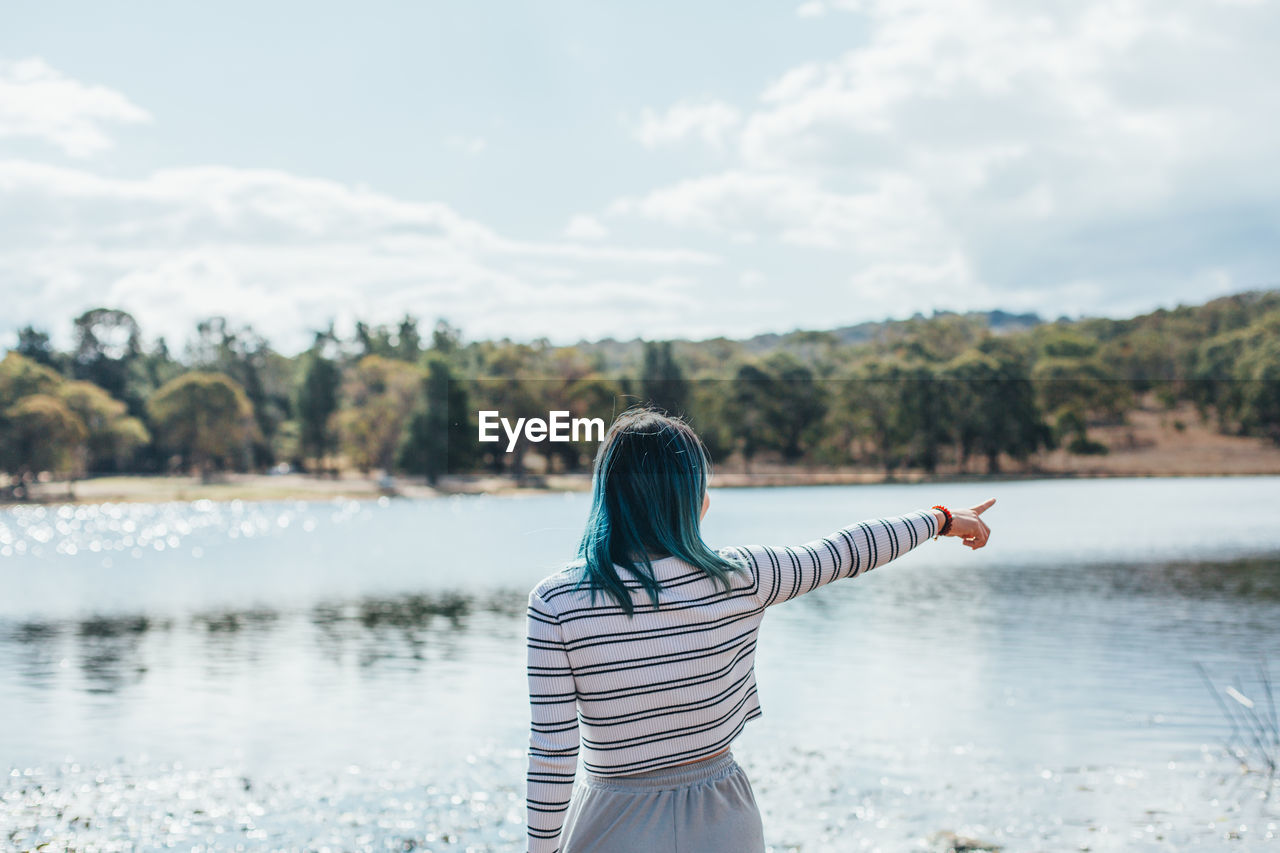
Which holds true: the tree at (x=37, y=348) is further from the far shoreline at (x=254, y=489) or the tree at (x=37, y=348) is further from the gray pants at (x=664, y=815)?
the gray pants at (x=664, y=815)

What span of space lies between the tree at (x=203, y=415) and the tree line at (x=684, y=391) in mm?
141

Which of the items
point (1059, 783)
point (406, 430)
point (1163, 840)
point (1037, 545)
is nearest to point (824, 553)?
point (1163, 840)

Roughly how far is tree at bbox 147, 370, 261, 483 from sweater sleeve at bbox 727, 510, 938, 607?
73506 mm

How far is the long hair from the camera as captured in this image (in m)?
1.87

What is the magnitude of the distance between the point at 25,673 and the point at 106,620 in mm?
6036

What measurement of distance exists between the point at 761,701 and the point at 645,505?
33.6ft

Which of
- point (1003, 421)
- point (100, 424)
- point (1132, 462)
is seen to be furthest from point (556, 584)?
point (100, 424)

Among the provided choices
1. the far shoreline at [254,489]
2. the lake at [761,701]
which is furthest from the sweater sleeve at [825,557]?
the far shoreline at [254,489]

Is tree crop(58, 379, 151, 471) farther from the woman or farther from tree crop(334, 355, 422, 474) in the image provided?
the woman

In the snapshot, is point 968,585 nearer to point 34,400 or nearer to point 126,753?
point 126,753

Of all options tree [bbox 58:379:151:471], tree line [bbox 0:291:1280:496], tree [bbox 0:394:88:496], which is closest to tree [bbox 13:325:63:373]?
tree line [bbox 0:291:1280:496]

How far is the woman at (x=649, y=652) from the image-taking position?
1844mm

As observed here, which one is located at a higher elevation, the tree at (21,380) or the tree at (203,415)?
the tree at (21,380)

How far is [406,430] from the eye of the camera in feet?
208
